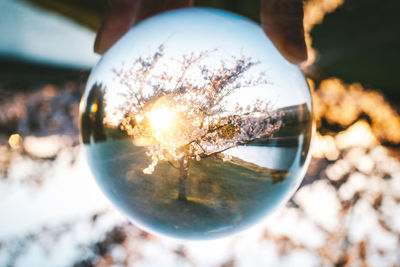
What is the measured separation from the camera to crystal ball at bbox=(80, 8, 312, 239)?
0.47 meters

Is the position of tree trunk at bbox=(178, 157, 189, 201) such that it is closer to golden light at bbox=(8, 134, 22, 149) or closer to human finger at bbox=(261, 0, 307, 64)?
human finger at bbox=(261, 0, 307, 64)

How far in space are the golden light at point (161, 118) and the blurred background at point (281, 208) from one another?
2.21 feet

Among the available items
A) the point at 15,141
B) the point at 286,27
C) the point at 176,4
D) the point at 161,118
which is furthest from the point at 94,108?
the point at 15,141

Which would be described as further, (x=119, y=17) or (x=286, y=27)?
(x=119, y=17)

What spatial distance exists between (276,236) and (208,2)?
7.11ft

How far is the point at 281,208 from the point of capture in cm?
126

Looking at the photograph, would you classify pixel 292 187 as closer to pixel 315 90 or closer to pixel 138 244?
pixel 138 244

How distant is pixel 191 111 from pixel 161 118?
0.06 meters

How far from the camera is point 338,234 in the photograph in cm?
113

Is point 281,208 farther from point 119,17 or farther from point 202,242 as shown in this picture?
point 119,17

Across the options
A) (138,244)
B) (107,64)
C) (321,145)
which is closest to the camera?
(107,64)

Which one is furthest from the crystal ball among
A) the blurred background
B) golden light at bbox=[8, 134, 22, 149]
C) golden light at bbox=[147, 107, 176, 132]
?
golden light at bbox=[8, 134, 22, 149]

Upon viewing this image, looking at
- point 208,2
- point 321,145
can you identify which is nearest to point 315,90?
point 321,145

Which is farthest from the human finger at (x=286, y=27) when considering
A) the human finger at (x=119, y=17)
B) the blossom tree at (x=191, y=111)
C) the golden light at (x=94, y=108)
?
the human finger at (x=119, y=17)
